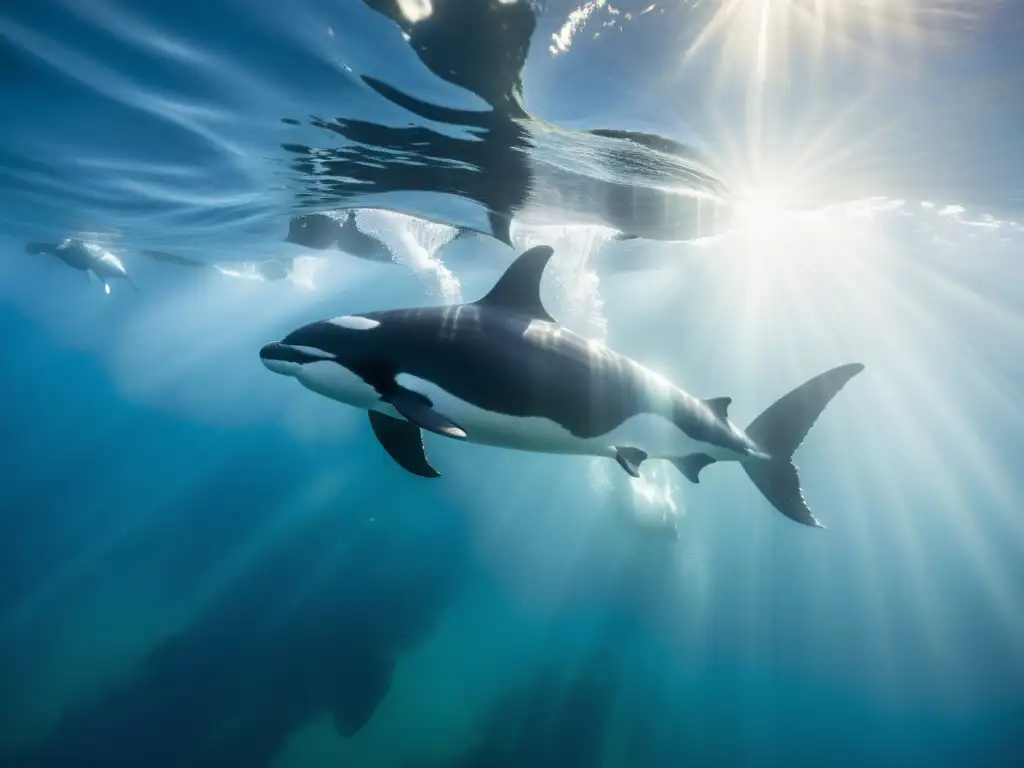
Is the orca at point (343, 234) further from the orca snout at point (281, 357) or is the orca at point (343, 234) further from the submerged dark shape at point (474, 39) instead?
the orca snout at point (281, 357)

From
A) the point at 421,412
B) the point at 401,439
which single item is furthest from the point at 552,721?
the point at 421,412

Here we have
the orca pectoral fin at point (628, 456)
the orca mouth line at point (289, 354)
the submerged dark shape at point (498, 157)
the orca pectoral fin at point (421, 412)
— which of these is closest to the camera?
the orca pectoral fin at point (421, 412)

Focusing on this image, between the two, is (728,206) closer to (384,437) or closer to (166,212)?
(384,437)

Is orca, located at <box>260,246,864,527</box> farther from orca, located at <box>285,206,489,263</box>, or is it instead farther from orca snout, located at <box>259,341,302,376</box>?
orca, located at <box>285,206,489,263</box>

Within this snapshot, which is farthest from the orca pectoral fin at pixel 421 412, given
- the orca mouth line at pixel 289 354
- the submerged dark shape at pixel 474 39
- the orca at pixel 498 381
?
the submerged dark shape at pixel 474 39

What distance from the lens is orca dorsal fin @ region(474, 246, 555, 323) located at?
4.53 meters

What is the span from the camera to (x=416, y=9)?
6121mm

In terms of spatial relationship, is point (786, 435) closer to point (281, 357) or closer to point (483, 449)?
point (281, 357)

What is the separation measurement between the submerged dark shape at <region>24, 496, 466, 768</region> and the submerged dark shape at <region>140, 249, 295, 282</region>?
14022 millimetres

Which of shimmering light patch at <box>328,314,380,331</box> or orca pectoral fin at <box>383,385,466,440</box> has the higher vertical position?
shimmering light patch at <box>328,314,380,331</box>

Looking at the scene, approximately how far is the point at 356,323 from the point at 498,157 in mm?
7741

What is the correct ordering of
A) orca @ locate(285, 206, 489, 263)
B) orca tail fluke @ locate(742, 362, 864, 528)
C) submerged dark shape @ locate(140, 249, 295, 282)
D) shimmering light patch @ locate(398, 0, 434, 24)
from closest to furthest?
1. orca tail fluke @ locate(742, 362, 864, 528)
2. shimmering light patch @ locate(398, 0, 434, 24)
3. orca @ locate(285, 206, 489, 263)
4. submerged dark shape @ locate(140, 249, 295, 282)

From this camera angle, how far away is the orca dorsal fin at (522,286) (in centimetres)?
453

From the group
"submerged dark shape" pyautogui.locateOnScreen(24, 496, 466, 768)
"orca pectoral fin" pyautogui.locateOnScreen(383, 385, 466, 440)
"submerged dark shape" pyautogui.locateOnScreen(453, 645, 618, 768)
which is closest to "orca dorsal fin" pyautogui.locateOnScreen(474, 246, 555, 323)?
"orca pectoral fin" pyautogui.locateOnScreen(383, 385, 466, 440)
